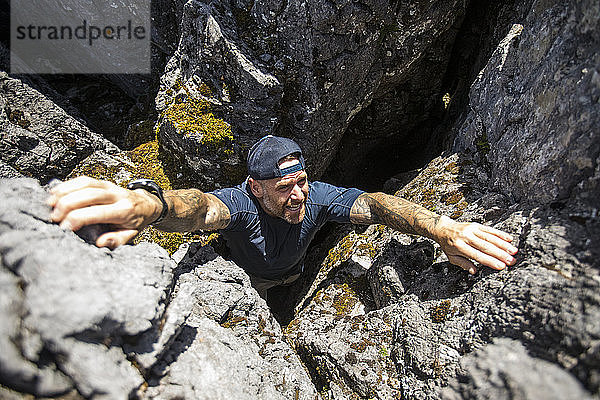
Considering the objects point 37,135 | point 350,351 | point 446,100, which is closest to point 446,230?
point 350,351

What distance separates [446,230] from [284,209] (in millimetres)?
2211

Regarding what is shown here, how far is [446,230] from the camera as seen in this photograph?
3.89 m

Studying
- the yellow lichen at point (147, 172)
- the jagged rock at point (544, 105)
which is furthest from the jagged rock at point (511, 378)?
the yellow lichen at point (147, 172)

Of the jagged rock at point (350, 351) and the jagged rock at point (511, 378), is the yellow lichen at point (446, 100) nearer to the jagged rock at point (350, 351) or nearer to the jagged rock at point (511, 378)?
the jagged rock at point (350, 351)

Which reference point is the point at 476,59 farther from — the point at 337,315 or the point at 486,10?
the point at 337,315

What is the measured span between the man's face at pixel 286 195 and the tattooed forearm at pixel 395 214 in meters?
0.84

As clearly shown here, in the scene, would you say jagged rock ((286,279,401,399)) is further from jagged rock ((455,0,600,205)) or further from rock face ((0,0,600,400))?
jagged rock ((455,0,600,205))

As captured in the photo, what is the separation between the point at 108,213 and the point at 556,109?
4285 mm

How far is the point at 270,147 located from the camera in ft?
15.5

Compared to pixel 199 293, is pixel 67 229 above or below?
above

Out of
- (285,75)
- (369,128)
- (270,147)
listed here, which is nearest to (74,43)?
(285,75)

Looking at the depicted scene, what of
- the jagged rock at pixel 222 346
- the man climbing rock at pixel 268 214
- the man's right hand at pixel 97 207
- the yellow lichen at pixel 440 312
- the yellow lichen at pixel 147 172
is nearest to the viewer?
the man's right hand at pixel 97 207

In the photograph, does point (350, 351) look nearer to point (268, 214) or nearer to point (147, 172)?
point (268, 214)

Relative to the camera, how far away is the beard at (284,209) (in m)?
4.88
